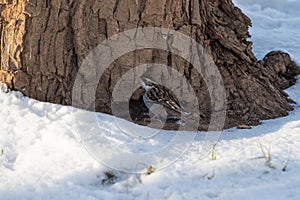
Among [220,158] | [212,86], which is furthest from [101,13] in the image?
[220,158]

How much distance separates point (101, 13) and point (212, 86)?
0.93 m

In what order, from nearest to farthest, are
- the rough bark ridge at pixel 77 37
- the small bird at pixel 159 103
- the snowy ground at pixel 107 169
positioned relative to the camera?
the snowy ground at pixel 107 169 → the rough bark ridge at pixel 77 37 → the small bird at pixel 159 103

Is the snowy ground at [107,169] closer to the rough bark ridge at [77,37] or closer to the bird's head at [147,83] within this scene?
the rough bark ridge at [77,37]

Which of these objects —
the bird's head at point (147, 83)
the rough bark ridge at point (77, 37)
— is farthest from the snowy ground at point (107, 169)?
the bird's head at point (147, 83)

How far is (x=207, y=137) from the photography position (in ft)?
7.74

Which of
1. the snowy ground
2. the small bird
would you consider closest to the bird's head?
the small bird

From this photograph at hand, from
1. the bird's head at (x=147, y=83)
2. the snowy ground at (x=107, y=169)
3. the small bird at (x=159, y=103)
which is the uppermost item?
the bird's head at (x=147, y=83)

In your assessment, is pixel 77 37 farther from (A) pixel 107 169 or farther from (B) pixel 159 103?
(A) pixel 107 169

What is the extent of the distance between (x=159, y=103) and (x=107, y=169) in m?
0.73

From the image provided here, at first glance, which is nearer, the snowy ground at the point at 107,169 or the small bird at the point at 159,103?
the snowy ground at the point at 107,169

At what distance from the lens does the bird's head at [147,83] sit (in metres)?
2.54

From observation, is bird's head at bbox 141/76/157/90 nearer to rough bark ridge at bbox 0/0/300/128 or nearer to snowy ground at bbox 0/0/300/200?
rough bark ridge at bbox 0/0/300/128

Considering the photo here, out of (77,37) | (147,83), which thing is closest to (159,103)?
(147,83)

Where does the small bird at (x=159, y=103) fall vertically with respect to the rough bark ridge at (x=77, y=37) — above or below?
below
